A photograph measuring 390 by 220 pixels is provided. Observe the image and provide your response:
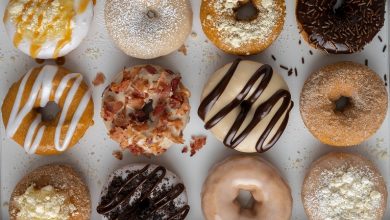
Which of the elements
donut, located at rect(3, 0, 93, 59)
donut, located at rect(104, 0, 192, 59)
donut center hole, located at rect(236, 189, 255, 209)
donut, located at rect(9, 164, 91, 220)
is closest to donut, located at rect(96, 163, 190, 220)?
donut, located at rect(9, 164, 91, 220)

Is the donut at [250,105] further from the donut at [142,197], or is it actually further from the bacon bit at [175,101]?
the donut at [142,197]

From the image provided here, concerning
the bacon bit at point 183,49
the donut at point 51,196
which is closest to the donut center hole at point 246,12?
the bacon bit at point 183,49

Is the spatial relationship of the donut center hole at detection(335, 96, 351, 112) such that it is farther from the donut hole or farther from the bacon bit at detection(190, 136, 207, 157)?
the bacon bit at detection(190, 136, 207, 157)

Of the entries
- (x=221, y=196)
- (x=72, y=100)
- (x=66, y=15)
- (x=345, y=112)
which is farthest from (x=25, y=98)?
(x=345, y=112)

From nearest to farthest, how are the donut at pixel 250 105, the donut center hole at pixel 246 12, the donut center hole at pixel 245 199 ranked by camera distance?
the donut at pixel 250 105 < the donut center hole at pixel 246 12 < the donut center hole at pixel 245 199

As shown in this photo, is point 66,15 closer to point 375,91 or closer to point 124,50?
point 124,50
